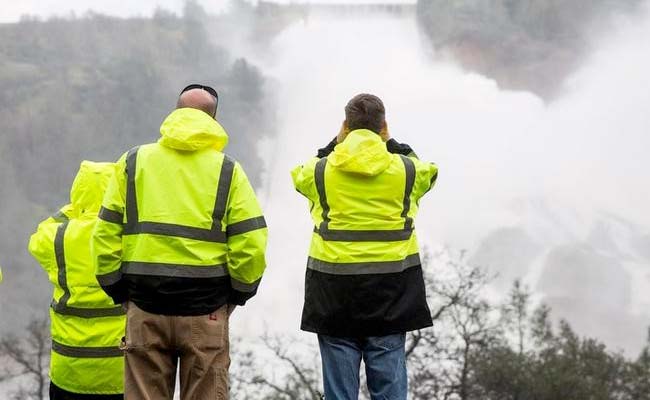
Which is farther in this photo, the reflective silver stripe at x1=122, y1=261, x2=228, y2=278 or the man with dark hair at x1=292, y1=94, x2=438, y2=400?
the man with dark hair at x1=292, y1=94, x2=438, y2=400

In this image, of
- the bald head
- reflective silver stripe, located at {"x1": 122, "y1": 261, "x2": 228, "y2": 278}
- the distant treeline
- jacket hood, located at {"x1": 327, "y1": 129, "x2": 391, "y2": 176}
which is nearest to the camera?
reflective silver stripe, located at {"x1": 122, "y1": 261, "x2": 228, "y2": 278}

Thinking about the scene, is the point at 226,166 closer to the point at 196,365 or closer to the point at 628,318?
the point at 196,365

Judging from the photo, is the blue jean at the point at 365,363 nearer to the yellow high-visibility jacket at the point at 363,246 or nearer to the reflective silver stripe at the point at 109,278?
the yellow high-visibility jacket at the point at 363,246

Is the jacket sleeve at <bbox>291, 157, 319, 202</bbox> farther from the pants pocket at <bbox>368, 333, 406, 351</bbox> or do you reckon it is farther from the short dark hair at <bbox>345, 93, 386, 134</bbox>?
the pants pocket at <bbox>368, 333, 406, 351</bbox>

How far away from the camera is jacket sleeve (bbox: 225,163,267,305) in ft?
11.5

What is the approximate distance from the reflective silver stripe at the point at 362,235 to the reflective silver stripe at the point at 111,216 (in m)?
1.01

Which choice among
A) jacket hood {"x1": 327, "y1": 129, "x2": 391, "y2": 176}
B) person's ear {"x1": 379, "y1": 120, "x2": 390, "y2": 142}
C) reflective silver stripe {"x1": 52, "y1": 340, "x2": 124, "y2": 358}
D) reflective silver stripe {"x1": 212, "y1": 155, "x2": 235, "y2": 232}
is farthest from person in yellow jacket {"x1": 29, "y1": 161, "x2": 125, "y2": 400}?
person's ear {"x1": 379, "y1": 120, "x2": 390, "y2": 142}

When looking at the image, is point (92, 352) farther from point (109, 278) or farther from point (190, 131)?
point (190, 131)

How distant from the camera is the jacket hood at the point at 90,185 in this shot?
4172 millimetres

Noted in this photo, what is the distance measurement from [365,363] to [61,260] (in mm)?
1526

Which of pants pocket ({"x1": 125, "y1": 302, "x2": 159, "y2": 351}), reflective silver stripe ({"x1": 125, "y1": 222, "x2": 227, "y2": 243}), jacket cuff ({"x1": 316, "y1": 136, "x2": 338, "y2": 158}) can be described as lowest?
pants pocket ({"x1": 125, "y1": 302, "x2": 159, "y2": 351})

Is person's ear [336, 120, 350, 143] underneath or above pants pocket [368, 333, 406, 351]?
above

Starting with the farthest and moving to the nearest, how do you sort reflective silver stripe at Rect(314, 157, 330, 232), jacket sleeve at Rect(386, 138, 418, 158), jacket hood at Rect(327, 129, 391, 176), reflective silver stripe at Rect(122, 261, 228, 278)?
jacket sleeve at Rect(386, 138, 418, 158) < reflective silver stripe at Rect(314, 157, 330, 232) < jacket hood at Rect(327, 129, 391, 176) < reflective silver stripe at Rect(122, 261, 228, 278)

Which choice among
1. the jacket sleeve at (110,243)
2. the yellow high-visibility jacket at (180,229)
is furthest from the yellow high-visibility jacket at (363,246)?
the jacket sleeve at (110,243)
